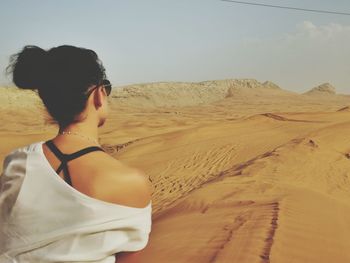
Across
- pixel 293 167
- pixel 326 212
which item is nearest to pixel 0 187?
pixel 326 212

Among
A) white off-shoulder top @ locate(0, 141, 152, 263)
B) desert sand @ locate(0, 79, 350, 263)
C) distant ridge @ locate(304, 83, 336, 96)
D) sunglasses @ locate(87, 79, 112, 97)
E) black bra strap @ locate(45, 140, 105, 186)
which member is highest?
sunglasses @ locate(87, 79, 112, 97)

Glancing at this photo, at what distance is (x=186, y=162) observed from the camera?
12.7m

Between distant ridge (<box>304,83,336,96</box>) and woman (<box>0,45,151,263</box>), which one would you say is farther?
distant ridge (<box>304,83,336,96</box>)

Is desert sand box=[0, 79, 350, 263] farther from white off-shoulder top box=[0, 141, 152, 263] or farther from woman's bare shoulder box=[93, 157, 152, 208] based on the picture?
woman's bare shoulder box=[93, 157, 152, 208]

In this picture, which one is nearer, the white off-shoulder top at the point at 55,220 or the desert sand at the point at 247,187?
the white off-shoulder top at the point at 55,220

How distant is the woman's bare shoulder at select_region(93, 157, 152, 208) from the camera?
1.50 metres

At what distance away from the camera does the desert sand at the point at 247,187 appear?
12.9 feet

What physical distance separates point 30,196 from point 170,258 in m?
2.43

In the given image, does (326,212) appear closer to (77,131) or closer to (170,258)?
(170,258)

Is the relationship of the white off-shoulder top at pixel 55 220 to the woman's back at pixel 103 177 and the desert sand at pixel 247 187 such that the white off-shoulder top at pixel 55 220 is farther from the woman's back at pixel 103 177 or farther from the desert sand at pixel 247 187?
the desert sand at pixel 247 187

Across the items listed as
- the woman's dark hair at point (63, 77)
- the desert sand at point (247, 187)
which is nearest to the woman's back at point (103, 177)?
the woman's dark hair at point (63, 77)

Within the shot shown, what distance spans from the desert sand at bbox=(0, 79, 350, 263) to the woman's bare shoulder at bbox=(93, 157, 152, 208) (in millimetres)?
573

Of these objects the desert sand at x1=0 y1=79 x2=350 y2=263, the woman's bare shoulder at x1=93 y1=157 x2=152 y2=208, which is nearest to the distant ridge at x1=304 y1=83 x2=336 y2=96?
the desert sand at x1=0 y1=79 x2=350 y2=263

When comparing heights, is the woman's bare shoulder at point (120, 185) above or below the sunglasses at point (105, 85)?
below
